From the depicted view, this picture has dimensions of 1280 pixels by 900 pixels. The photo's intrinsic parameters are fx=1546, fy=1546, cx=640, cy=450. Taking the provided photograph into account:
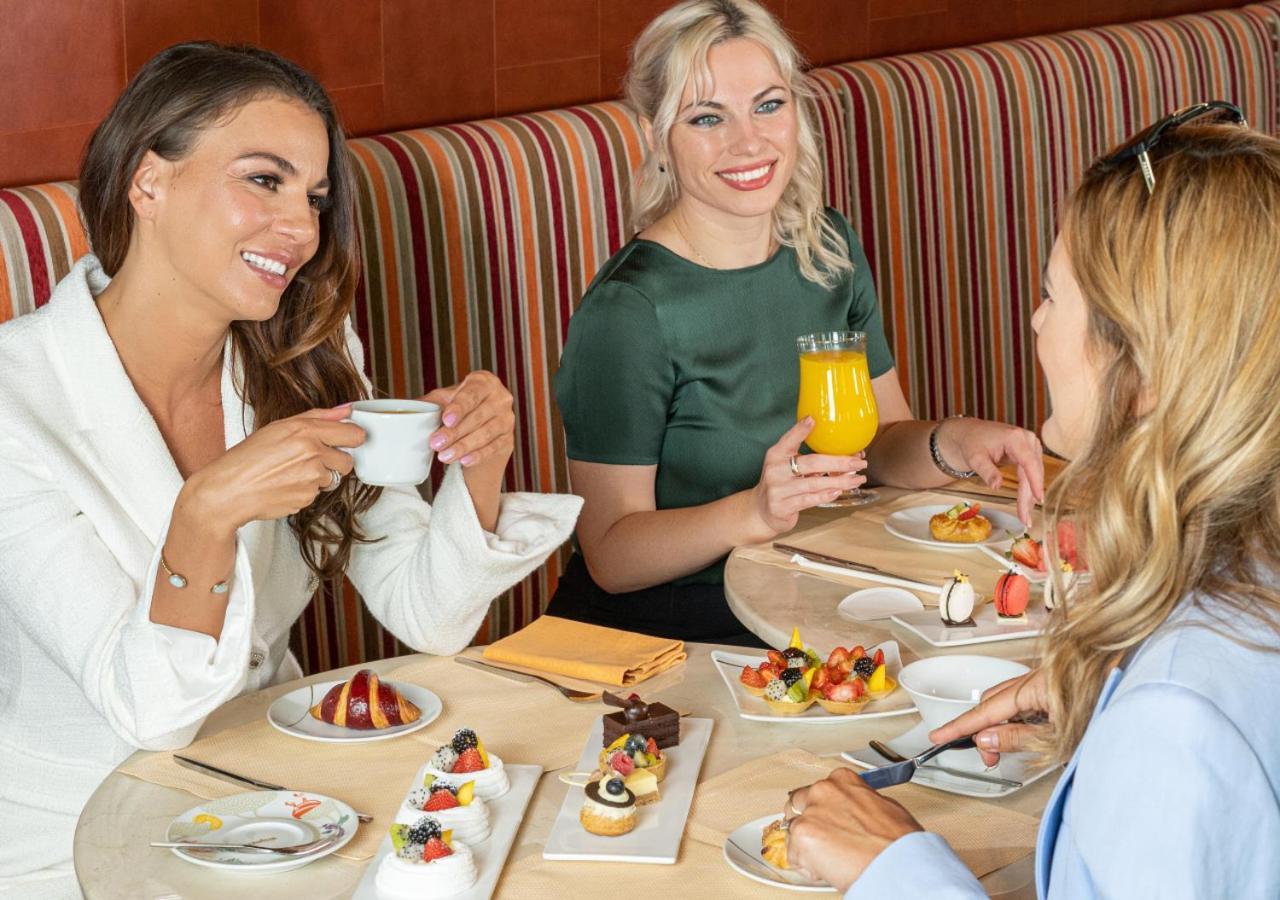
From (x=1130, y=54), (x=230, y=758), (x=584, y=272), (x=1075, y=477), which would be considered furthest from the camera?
(x=1130, y=54)

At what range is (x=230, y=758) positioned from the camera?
1.55 m

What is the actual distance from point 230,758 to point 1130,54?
3.63 metres

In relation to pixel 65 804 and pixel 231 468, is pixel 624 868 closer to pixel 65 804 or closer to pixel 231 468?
pixel 231 468

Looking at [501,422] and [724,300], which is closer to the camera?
[501,422]

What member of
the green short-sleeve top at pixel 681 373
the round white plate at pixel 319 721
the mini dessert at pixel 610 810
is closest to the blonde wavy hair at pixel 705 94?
the green short-sleeve top at pixel 681 373

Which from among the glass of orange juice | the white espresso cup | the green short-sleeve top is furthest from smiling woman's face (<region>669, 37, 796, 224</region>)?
the white espresso cup

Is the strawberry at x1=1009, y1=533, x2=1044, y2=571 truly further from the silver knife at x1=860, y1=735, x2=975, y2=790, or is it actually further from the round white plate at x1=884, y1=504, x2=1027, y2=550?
the silver knife at x1=860, y1=735, x2=975, y2=790

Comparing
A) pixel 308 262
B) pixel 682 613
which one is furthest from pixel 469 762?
pixel 682 613

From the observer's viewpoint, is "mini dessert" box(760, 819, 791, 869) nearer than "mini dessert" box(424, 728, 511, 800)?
Yes

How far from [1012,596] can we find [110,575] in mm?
1037

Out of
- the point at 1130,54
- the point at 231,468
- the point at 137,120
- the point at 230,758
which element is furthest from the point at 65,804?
the point at 1130,54

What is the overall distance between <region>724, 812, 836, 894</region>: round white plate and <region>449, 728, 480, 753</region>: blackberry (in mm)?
267

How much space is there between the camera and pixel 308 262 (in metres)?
2.08

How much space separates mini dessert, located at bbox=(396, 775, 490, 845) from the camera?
1348 millimetres
